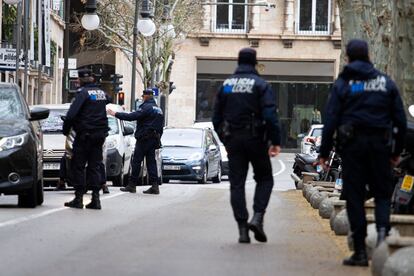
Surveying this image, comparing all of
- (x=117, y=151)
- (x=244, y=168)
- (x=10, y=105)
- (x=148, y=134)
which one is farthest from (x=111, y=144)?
(x=244, y=168)

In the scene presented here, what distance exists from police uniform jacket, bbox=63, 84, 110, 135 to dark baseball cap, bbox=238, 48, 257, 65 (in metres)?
5.00

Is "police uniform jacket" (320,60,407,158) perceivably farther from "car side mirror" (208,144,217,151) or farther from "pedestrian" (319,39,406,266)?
"car side mirror" (208,144,217,151)

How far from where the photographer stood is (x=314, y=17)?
7738 cm

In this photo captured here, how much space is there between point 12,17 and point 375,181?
36.9m

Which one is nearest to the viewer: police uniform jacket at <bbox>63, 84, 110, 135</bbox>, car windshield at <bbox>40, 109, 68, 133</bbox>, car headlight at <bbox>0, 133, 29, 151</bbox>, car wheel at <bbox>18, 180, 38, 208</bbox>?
car headlight at <bbox>0, 133, 29, 151</bbox>

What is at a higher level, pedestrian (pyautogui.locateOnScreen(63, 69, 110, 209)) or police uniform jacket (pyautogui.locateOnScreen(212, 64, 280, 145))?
police uniform jacket (pyautogui.locateOnScreen(212, 64, 280, 145))

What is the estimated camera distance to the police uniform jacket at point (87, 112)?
707 inches

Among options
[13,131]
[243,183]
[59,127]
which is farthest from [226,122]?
[59,127]

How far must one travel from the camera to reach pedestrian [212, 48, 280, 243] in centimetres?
1309

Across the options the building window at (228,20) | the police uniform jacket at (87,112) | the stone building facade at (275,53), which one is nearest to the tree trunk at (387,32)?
the police uniform jacket at (87,112)

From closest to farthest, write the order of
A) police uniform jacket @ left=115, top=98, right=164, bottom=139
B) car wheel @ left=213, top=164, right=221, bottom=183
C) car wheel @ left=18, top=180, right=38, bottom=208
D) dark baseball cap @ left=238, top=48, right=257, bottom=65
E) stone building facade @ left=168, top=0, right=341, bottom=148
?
1. dark baseball cap @ left=238, top=48, right=257, bottom=65
2. car wheel @ left=18, top=180, right=38, bottom=208
3. police uniform jacket @ left=115, top=98, right=164, bottom=139
4. car wheel @ left=213, top=164, right=221, bottom=183
5. stone building facade @ left=168, top=0, right=341, bottom=148

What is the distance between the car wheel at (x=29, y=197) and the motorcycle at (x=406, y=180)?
6.64 m

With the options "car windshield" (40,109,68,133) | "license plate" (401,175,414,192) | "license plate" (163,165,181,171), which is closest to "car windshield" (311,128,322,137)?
"license plate" (163,165,181,171)

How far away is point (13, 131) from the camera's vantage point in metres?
17.9
